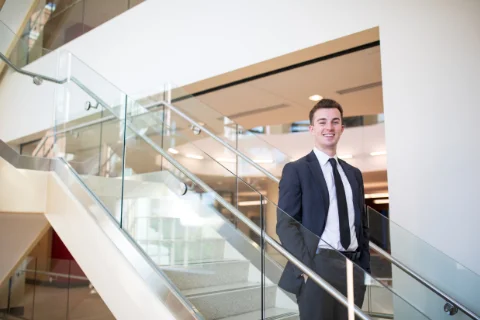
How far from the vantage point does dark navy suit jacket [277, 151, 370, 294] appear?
209cm

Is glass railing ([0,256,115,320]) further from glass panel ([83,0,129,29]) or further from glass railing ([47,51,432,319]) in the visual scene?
glass panel ([83,0,129,29])

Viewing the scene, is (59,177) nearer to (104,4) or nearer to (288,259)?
(288,259)

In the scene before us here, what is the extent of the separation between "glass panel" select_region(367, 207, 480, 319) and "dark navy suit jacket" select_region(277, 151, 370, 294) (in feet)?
3.17

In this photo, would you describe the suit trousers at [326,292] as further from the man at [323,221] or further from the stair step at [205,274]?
the stair step at [205,274]

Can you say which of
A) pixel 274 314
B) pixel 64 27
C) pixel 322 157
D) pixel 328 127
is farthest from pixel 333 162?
pixel 64 27

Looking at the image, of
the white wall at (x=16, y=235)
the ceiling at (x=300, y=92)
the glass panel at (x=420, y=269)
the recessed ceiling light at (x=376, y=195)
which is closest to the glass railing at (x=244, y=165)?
the glass panel at (x=420, y=269)

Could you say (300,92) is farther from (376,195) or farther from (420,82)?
(376,195)

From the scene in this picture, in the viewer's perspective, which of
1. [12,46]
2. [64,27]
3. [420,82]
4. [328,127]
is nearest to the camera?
[328,127]

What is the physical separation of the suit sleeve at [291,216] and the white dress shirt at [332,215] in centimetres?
10

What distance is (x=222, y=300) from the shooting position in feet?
10.1

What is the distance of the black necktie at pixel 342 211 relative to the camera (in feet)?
6.96

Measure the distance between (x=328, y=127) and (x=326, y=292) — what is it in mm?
771

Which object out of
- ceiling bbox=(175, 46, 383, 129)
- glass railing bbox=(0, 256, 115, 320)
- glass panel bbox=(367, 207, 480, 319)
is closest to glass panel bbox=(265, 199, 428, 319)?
glass panel bbox=(367, 207, 480, 319)

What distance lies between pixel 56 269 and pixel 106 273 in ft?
15.4
